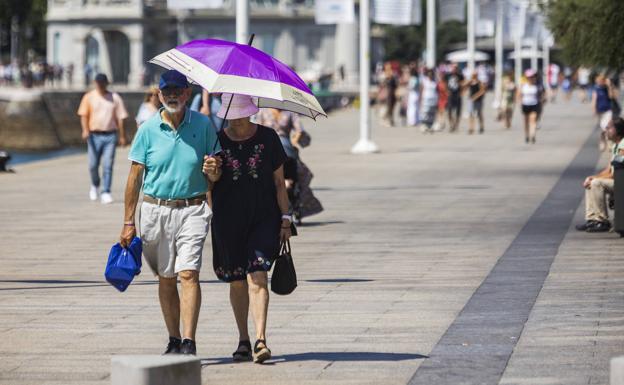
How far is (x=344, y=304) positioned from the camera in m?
11.3

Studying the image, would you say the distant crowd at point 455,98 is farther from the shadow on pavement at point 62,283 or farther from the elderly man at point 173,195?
the elderly man at point 173,195

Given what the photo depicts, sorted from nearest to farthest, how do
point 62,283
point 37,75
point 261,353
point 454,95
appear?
1. point 261,353
2. point 62,283
3. point 454,95
4. point 37,75

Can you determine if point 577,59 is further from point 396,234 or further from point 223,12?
point 223,12

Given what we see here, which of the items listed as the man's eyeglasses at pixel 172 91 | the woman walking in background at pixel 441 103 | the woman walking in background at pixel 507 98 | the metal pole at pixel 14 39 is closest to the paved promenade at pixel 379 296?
the man's eyeglasses at pixel 172 91

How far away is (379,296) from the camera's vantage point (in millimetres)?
11742

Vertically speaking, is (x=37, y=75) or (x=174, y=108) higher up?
(x=174, y=108)

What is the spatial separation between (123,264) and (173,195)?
46 cm

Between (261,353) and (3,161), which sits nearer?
(261,353)

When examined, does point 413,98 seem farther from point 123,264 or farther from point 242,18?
point 123,264

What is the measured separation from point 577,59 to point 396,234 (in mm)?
8087

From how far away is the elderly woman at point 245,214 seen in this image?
9.09 meters

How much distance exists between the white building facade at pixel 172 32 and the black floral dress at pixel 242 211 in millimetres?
90573

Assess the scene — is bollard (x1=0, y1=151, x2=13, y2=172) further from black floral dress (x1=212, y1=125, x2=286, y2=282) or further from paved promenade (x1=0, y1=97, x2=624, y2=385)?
black floral dress (x1=212, y1=125, x2=286, y2=282)

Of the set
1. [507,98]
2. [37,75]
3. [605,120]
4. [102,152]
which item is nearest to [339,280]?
[102,152]
